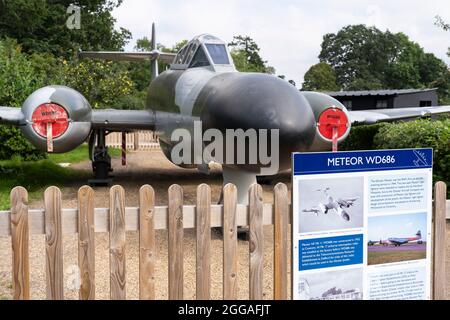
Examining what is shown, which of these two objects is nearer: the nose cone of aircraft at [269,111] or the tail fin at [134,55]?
the nose cone of aircraft at [269,111]

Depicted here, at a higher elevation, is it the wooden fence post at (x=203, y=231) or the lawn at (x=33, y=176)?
the wooden fence post at (x=203, y=231)

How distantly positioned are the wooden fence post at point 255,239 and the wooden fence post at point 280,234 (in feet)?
0.34

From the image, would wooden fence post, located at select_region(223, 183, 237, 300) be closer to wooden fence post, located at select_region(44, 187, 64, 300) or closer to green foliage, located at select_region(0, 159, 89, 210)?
wooden fence post, located at select_region(44, 187, 64, 300)

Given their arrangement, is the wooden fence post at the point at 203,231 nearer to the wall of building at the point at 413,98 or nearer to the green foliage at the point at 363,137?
the green foliage at the point at 363,137

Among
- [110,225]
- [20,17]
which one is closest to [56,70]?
[20,17]

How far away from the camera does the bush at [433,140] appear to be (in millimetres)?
9328

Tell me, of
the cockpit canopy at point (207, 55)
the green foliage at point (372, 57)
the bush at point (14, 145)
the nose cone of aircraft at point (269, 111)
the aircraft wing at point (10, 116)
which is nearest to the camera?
the nose cone of aircraft at point (269, 111)

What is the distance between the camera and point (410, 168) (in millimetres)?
3609

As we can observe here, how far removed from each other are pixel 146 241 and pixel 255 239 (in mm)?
709

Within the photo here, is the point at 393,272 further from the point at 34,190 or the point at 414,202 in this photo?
the point at 34,190

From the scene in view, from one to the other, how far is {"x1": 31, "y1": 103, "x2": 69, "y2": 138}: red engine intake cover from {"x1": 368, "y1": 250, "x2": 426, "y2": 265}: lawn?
677 cm

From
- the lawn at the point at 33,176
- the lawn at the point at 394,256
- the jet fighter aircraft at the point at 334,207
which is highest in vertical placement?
the jet fighter aircraft at the point at 334,207

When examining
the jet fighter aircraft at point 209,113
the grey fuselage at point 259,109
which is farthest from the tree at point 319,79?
the grey fuselage at point 259,109
